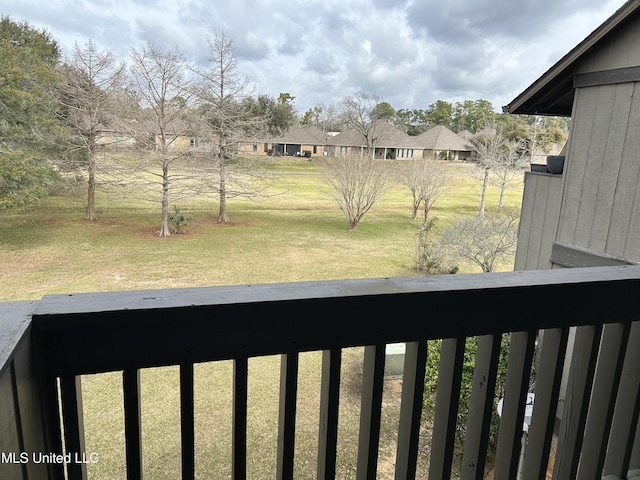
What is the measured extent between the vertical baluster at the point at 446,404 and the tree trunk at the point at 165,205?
9.72m

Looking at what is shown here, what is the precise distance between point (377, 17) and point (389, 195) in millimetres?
9709

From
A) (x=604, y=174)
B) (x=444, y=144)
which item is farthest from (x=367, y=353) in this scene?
(x=444, y=144)

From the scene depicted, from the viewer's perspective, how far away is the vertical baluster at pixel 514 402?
73cm

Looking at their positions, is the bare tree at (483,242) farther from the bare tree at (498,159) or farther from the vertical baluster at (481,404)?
the vertical baluster at (481,404)

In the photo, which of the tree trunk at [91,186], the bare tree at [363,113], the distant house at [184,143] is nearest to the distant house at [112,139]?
the tree trunk at [91,186]

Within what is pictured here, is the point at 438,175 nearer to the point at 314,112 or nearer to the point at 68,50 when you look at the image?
the point at 68,50

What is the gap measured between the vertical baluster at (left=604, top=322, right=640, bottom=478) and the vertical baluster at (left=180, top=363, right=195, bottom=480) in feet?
2.76

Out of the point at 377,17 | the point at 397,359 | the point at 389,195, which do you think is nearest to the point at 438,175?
the point at 389,195

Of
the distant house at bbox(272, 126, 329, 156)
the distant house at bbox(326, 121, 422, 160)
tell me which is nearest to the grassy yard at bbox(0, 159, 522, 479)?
the distant house at bbox(326, 121, 422, 160)

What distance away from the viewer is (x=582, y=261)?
10.0 feet

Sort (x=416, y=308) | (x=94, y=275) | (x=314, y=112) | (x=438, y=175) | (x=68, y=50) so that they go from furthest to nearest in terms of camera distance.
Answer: (x=314, y=112), (x=438, y=175), (x=68, y=50), (x=94, y=275), (x=416, y=308)

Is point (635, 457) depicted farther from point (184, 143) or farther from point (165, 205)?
point (184, 143)

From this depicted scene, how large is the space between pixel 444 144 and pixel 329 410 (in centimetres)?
1964

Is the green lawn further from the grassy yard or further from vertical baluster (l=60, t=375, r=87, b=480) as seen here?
vertical baluster (l=60, t=375, r=87, b=480)
